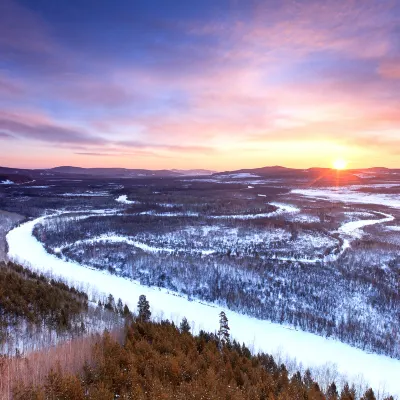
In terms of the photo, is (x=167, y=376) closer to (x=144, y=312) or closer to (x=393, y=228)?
(x=144, y=312)

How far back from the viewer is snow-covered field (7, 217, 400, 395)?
16.1 metres

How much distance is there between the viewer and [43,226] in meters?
45.4

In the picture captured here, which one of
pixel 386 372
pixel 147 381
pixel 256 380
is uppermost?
pixel 147 381

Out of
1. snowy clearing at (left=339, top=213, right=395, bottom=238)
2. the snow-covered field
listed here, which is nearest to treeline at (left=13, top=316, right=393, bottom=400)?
the snow-covered field

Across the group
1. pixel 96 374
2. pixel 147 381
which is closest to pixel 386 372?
pixel 147 381

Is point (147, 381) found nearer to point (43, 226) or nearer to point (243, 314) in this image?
point (243, 314)

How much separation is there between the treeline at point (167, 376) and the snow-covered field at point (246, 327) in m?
2.93

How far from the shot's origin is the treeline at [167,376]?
30.3ft

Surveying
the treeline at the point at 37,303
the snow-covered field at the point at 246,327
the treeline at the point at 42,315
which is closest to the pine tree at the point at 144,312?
the treeline at the point at 42,315

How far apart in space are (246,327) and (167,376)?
404 inches

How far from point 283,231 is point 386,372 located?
28.0m

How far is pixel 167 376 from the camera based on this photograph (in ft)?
35.3

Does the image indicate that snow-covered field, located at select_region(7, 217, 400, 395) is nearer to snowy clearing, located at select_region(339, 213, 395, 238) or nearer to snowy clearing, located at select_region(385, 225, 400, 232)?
snowy clearing, located at select_region(339, 213, 395, 238)

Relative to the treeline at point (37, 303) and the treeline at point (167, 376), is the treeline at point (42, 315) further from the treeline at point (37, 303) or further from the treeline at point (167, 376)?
the treeline at point (167, 376)
